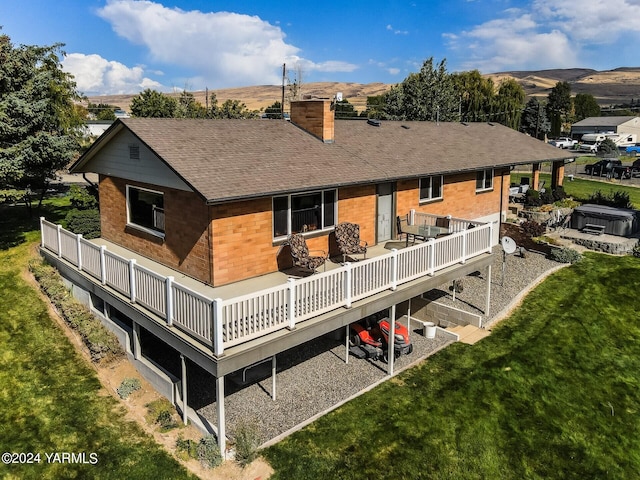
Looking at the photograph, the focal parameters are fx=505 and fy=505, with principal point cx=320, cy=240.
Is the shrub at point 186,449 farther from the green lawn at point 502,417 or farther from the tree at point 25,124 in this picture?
the tree at point 25,124

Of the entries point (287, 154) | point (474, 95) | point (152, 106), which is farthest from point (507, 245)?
point (474, 95)

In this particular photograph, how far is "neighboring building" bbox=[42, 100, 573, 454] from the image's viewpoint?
9992 millimetres

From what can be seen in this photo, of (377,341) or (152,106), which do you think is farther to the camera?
(152,106)

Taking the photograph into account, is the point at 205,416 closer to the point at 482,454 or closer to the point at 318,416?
the point at 318,416

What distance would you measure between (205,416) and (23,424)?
3707 mm

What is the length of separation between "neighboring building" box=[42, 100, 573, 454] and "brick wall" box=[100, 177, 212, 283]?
0.17ft

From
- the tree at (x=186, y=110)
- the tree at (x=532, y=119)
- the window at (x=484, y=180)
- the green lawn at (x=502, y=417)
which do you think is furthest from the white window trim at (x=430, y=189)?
the tree at (x=532, y=119)

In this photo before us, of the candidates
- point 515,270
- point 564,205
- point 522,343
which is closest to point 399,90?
point 564,205

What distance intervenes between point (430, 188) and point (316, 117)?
16.7 feet

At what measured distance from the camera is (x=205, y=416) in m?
11.0

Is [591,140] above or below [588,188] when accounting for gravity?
above

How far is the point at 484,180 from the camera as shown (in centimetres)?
2134

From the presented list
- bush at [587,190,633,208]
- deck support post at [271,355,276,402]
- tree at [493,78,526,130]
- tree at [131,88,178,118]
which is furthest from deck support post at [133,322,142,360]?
tree at [493,78,526,130]

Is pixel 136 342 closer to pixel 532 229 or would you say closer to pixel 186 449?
pixel 186 449
